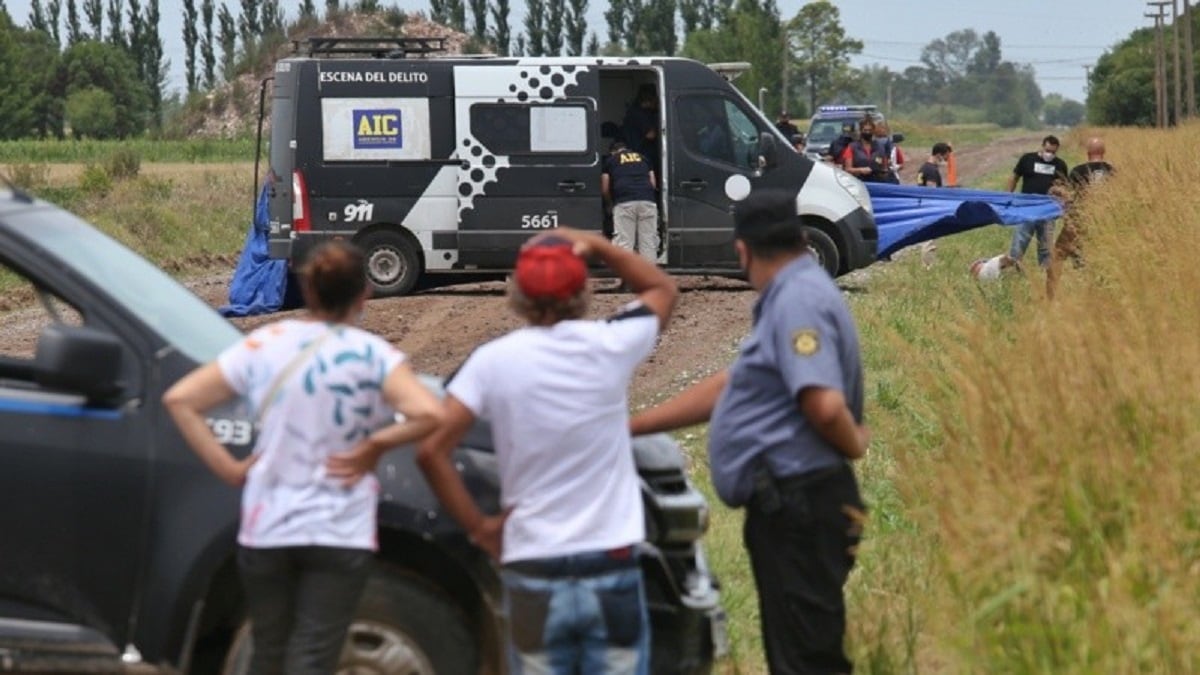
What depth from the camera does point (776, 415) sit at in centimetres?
642

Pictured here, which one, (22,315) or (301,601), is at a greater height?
(301,601)

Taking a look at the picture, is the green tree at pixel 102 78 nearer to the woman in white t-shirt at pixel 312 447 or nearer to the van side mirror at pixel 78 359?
the van side mirror at pixel 78 359

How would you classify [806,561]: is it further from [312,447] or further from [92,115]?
[92,115]

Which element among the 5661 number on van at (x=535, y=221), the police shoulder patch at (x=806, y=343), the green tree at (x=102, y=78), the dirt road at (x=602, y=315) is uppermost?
the green tree at (x=102, y=78)

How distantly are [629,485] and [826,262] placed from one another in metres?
17.1

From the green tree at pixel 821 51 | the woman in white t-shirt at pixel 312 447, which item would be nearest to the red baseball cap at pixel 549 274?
the woman in white t-shirt at pixel 312 447

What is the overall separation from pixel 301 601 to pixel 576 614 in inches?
27.6

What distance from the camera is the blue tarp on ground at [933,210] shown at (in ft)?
71.7

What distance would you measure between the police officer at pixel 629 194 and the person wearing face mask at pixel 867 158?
21.1 ft

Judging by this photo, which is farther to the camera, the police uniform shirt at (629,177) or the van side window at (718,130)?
the van side window at (718,130)

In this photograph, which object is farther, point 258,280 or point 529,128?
point 258,280

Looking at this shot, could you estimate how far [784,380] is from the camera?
633 centimetres

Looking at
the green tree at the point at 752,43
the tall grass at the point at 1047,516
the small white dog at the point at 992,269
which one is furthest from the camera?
the green tree at the point at 752,43

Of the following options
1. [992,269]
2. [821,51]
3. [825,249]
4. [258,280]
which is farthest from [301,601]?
[821,51]
